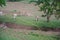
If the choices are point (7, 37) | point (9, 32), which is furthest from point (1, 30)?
point (7, 37)

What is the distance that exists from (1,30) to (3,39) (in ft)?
8.31

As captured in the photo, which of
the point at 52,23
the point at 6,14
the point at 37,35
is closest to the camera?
the point at 37,35

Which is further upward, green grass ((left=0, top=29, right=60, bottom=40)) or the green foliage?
green grass ((left=0, top=29, right=60, bottom=40))

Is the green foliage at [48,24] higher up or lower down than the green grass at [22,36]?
lower down

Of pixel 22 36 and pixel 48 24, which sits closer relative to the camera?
pixel 22 36

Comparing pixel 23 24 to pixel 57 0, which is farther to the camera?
pixel 23 24

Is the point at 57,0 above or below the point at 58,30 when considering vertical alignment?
above

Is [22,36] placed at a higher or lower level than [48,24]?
higher

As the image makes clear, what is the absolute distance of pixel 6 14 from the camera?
22016mm

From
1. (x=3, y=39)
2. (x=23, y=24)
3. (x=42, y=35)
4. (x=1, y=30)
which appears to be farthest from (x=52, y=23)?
(x=3, y=39)

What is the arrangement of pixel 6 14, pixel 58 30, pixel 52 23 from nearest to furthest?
pixel 58 30, pixel 52 23, pixel 6 14

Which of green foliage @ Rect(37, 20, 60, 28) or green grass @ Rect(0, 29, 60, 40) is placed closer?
green grass @ Rect(0, 29, 60, 40)

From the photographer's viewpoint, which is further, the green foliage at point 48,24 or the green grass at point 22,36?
the green foliage at point 48,24

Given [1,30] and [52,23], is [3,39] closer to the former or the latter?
[1,30]
